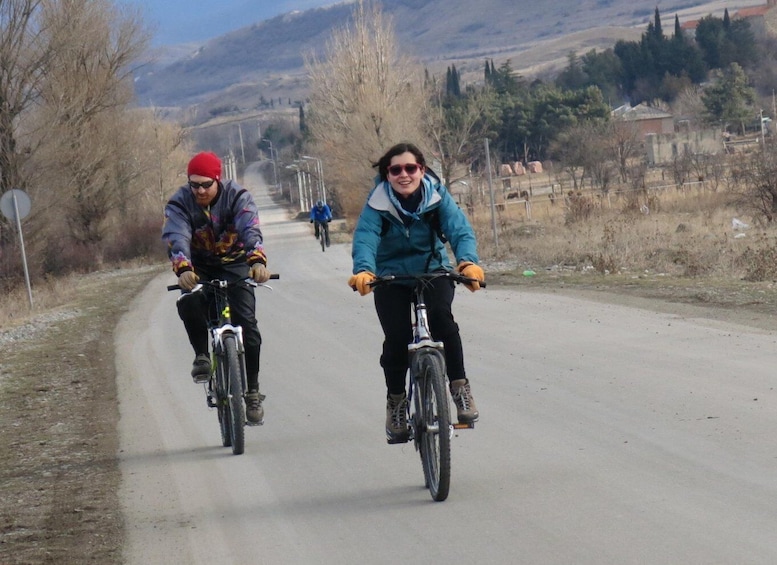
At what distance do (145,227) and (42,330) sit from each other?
33.2 metres

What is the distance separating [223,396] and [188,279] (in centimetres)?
91

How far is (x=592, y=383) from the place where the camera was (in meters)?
9.72

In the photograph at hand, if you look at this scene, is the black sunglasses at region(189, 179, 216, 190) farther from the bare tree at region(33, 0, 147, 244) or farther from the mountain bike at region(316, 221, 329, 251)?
the bare tree at region(33, 0, 147, 244)

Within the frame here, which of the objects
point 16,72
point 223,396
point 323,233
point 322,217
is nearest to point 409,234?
point 223,396

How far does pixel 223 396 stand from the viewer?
8.35 meters

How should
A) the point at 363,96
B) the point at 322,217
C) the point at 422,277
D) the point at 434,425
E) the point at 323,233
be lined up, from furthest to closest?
1. the point at 363,96
2. the point at 322,217
3. the point at 323,233
4. the point at 422,277
5. the point at 434,425

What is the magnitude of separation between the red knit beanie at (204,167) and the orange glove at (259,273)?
2.18 feet

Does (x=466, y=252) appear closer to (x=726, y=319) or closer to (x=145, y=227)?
(x=726, y=319)

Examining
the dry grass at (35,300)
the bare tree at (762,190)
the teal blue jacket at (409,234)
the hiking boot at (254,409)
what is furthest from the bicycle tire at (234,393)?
the bare tree at (762,190)

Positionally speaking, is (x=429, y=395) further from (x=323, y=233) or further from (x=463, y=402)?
(x=323, y=233)

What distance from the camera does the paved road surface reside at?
18.4 ft

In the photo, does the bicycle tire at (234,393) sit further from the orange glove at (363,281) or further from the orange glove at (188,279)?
the orange glove at (363,281)

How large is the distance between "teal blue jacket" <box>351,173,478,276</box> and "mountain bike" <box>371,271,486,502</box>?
0.20 meters

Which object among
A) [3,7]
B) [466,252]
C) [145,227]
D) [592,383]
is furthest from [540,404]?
[145,227]
